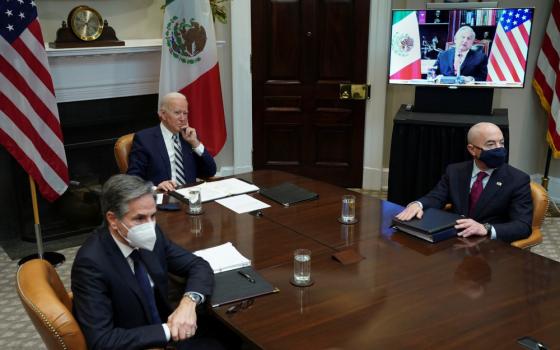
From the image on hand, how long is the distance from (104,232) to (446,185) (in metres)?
1.86

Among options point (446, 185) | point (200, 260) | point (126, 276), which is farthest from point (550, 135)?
point (126, 276)

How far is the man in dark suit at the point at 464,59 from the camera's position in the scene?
4375 millimetres

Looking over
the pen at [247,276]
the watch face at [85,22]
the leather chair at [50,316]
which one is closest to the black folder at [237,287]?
the pen at [247,276]

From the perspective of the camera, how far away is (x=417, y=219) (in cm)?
262

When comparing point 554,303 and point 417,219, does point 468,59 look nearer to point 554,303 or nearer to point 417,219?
point 417,219

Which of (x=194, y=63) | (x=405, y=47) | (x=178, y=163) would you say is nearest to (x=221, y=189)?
(x=178, y=163)

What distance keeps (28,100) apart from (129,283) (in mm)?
2247

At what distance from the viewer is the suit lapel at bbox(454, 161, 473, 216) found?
3.02 metres

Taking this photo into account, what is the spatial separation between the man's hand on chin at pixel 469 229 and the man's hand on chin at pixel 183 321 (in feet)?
4.05

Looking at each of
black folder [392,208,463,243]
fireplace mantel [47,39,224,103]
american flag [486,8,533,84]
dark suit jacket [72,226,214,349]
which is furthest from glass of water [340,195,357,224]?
fireplace mantel [47,39,224,103]

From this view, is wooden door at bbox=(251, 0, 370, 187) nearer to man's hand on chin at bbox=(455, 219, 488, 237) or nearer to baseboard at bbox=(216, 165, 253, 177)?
baseboard at bbox=(216, 165, 253, 177)

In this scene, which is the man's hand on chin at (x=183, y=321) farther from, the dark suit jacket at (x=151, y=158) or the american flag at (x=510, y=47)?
the american flag at (x=510, y=47)

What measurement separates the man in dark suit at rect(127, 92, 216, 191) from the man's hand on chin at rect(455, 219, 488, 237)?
66.4 inches

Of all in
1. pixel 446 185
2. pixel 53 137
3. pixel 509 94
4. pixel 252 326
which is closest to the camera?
pixel 252 326
